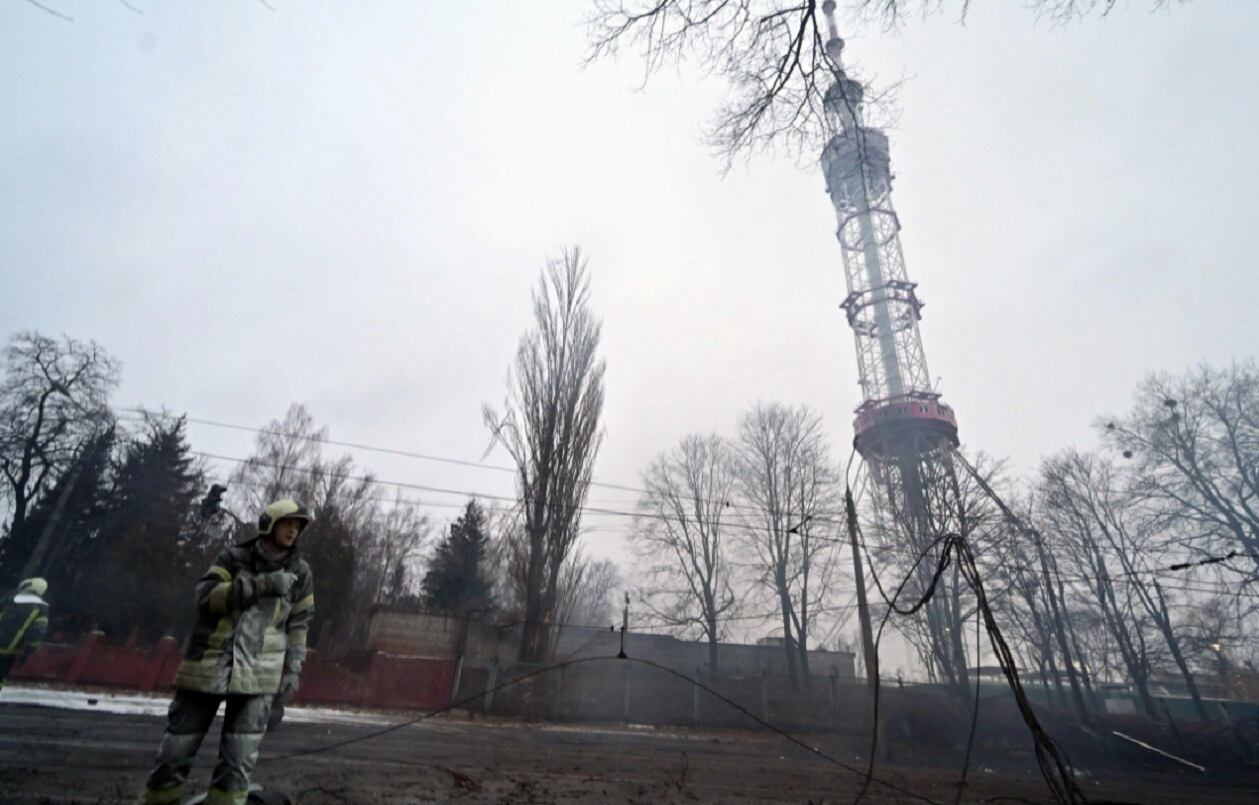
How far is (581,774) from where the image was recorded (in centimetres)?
605

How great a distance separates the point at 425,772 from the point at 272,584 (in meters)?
3.10

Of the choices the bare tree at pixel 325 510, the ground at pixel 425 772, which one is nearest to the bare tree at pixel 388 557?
the bare tree at pixel 325 510

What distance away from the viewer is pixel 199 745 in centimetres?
281

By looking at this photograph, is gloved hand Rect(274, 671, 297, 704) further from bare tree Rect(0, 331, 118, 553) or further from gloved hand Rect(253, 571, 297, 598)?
bare tree Rect(0, 331, 118, 553)

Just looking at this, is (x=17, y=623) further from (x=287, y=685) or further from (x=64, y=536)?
(x=64, y=536)

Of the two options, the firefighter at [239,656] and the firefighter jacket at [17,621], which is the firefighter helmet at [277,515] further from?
the firefighter jacket at [17,621]

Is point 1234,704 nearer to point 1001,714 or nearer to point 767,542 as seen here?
point 1001,714

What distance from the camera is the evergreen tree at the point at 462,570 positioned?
103 ft

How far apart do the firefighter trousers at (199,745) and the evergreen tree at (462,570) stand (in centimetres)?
2937

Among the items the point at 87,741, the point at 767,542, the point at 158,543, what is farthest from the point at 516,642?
the point at 87,741

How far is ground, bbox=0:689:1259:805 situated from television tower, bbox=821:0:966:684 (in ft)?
24.0

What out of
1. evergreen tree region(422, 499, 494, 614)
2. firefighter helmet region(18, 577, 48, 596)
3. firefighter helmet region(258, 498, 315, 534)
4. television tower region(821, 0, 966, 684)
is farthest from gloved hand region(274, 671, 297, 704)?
evergreen tree region(422, 499, 494, 614)

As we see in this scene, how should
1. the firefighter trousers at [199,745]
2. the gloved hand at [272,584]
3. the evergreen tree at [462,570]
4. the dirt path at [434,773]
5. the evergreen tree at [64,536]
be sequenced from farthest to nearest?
the evergreen tree at [462,570]
the evergreen tree at [64,536]
the dirt path at [434,773]
the gloved hand at [272,584]
the firefighter trousers at [199,745]

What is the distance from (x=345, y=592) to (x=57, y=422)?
41.9ft
